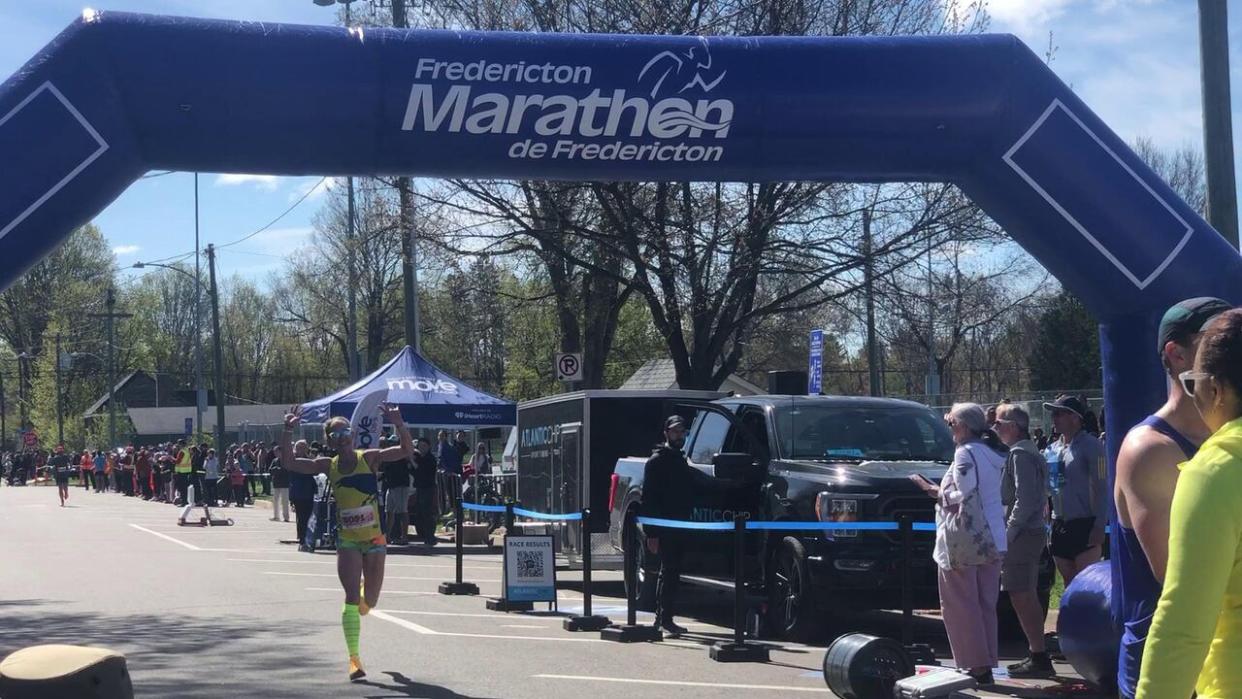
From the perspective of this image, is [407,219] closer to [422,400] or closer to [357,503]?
[422,400]

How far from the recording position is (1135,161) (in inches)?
352

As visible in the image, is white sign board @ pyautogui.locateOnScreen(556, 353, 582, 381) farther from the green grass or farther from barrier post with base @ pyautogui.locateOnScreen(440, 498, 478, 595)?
the green grass

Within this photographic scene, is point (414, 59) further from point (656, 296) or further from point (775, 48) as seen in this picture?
point (656, 296)

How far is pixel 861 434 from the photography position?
13.1m

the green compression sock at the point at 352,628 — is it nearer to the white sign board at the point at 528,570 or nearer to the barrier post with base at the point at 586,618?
the barrier post with base at the point at 586,618

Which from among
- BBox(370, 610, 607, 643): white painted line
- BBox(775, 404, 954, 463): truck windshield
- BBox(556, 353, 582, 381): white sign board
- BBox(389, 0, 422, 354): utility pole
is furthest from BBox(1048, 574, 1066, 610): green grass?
BBox(389, 0, 422, 354): utility pole

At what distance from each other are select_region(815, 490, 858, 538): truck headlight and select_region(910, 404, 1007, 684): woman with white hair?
2071mm

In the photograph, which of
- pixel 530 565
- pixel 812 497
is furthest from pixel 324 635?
pixel 812 497

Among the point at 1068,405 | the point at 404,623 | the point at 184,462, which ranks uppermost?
the point at 184,462

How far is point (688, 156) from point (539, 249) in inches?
622

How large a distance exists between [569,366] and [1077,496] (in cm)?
1312

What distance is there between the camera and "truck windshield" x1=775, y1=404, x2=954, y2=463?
12930mm

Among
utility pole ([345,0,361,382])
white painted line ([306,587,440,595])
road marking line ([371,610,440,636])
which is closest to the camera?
road marking line ([371,610,440,636])

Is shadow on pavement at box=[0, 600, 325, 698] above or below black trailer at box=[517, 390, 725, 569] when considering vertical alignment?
below
